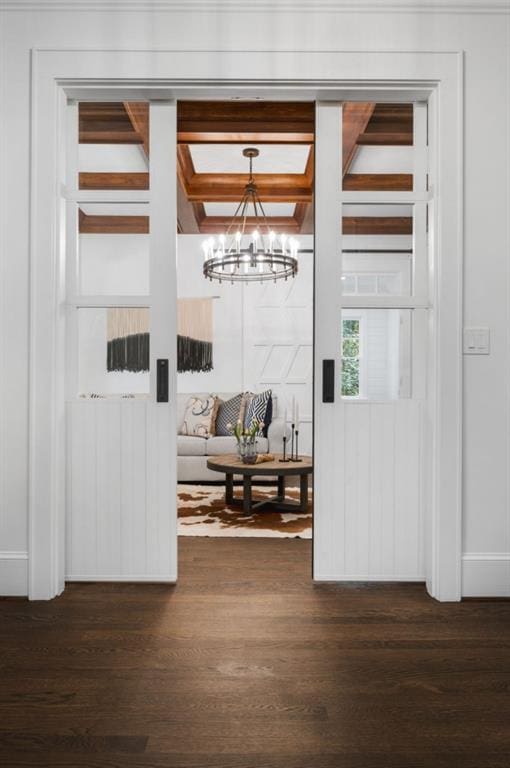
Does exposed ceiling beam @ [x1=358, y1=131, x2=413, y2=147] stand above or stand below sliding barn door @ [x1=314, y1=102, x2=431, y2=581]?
above

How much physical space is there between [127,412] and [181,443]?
2.79m

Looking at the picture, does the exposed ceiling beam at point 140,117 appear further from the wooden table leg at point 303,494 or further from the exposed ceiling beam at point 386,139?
the wooden table leg at point 303,494

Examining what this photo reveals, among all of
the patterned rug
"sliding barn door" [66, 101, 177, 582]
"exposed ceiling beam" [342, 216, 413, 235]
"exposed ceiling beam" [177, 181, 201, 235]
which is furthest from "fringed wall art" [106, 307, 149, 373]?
"exposed ceiling beam" [177, 181, 201, 235]

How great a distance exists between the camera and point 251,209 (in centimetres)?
627

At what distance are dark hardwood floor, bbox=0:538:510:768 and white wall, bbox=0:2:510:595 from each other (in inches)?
17.3

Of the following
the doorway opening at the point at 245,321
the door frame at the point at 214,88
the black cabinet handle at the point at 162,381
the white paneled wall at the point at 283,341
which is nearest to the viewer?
the door frame at the point at 214,88

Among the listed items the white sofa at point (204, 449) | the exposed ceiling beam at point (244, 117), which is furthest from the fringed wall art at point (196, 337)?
the exposed ceiling beam at point (244, 117)

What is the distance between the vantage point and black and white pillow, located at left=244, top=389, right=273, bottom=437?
5730 millimetres

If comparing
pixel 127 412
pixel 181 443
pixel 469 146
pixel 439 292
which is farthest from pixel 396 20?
pixel 181 443

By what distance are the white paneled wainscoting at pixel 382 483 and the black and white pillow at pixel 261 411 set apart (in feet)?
9.40

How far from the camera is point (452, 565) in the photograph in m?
2.72

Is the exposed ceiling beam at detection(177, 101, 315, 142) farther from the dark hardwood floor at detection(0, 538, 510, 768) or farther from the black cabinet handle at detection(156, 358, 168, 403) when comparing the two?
the dark hardwood floor at detection(0, 538, 510, 768)

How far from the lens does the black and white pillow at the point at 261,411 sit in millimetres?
5730

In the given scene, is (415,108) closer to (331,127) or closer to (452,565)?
(331,127)
